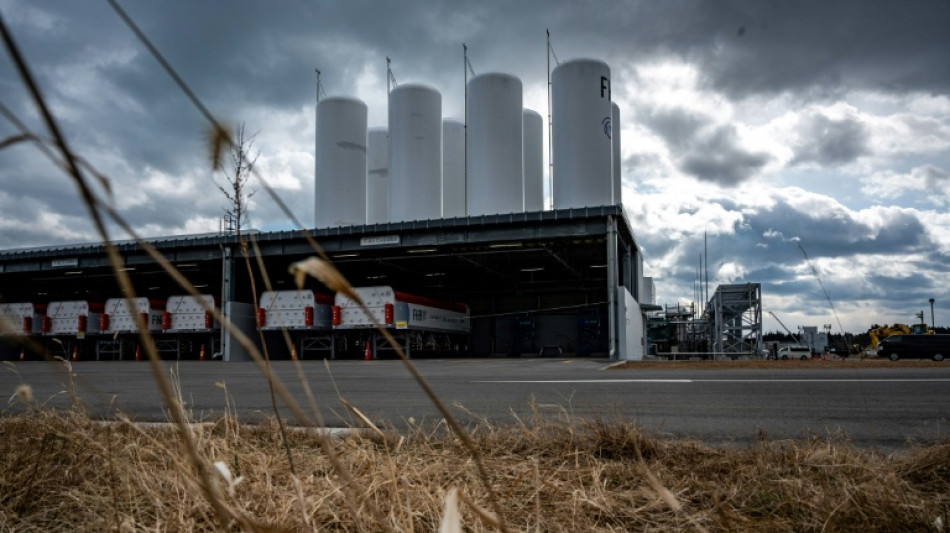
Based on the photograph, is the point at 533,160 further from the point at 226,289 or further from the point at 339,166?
the point at 226,289

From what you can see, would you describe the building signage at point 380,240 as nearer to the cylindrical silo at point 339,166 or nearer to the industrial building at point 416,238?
the industrial building at point 416,238

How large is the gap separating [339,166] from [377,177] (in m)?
5.24

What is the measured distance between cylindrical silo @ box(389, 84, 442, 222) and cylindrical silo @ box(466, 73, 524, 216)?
1.73 meters

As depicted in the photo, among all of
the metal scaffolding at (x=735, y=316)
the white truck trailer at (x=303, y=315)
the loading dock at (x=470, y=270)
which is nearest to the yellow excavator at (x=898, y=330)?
the metal scaffolding at (x=735, y=316)

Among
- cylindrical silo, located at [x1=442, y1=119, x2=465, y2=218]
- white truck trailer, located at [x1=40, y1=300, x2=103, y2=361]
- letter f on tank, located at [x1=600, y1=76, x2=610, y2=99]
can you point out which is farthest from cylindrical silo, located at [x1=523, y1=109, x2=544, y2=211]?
white truck trailer, located at [x1=40, y1=300, x2=103, y2=361]

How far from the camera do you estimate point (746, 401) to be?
5.73 meters

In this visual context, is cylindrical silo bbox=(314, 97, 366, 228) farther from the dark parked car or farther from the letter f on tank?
the dark parked car

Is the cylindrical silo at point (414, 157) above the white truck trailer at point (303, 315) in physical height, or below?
above

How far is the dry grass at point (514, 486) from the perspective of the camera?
170 centimetres

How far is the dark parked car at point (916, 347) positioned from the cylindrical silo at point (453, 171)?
19967 mm

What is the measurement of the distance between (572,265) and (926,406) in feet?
90.2

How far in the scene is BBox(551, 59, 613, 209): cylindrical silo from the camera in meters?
24.1

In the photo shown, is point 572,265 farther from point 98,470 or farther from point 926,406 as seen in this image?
point 98,470

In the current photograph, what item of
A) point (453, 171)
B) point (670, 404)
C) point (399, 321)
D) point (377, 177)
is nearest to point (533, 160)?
point (453, 171)
